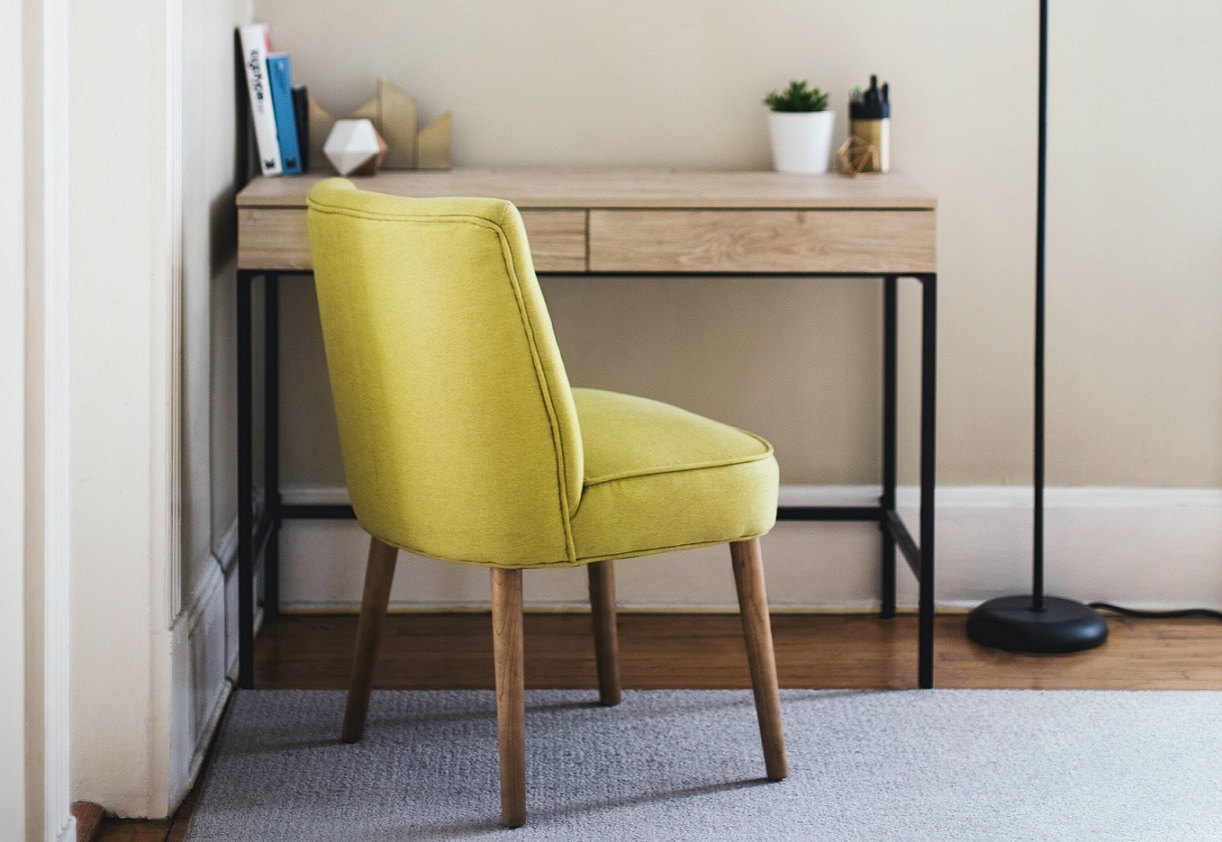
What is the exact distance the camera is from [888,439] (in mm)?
2586

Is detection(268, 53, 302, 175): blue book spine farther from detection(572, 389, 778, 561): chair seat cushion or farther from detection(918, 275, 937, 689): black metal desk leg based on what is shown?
detection(918, 275, 937, 689): black metal desk leg

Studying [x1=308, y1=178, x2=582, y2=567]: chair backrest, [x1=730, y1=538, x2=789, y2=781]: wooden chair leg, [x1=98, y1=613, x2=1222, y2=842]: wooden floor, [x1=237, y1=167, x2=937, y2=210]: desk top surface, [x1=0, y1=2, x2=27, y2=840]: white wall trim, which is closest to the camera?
[x1=0, y1=2, x2=27, y2=840]: white wall trim

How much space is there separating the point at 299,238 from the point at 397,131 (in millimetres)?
441

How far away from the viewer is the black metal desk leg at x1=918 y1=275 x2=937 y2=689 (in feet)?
7.11

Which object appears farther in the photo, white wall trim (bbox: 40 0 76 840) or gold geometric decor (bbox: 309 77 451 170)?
gold geometric decor (bbox: 309 77 451 170)

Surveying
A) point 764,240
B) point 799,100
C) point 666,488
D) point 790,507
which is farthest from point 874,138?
point 666,488

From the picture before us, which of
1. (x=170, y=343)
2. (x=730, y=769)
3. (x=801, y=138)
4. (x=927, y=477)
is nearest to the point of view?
(x=170, y=343)

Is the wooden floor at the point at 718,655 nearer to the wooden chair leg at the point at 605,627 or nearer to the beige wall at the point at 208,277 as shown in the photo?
the wooden chair leg at the point at 605,627

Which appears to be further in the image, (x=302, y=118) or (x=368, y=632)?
(x=302, y=118)

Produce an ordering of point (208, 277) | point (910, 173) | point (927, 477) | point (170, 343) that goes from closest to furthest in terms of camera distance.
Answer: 1. point (170, 343)
2. point (208, 277)
3. point (927, 477)
4. point (910, 173)

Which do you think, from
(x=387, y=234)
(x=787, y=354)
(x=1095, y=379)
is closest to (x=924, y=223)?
(x=787, y=354)

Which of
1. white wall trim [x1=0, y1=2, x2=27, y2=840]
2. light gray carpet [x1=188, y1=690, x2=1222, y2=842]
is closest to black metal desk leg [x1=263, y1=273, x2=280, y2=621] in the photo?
light gray carpet [x1=188, y1=690, x2=1222, y2=842]

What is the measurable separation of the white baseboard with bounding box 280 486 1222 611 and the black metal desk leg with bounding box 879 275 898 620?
4cm

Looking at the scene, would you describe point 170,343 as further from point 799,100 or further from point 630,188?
point 799,100
